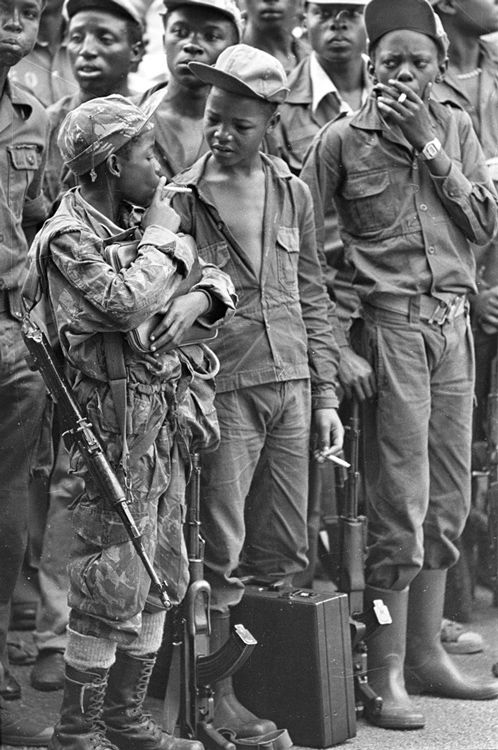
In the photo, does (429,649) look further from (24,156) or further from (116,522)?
(24,156)

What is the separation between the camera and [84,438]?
409cm

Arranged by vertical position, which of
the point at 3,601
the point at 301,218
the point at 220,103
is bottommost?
the point at 3,601

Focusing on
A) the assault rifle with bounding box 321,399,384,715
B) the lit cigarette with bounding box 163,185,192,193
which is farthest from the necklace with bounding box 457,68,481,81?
the lit cigarette with bounding box 163,185,192,193

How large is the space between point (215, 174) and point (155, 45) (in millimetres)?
3733

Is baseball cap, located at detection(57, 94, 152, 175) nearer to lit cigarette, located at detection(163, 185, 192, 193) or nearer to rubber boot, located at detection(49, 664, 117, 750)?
lit cigarette, located at detection(163, 185, 192, 193)

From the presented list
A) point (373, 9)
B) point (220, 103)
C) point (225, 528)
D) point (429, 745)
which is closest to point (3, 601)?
point (225, 528)

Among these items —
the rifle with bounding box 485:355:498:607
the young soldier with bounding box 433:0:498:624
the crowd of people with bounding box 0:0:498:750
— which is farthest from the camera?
the young soldier with bounding box 433:0:498:624

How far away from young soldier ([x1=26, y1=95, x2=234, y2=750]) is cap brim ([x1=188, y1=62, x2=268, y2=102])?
0.59m

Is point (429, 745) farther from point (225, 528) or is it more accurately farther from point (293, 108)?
point (293, 108)

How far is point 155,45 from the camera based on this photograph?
8375mm

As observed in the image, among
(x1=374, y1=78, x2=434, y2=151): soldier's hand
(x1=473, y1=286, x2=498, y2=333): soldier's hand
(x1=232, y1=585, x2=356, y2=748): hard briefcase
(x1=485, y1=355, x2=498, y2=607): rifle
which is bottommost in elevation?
(x1=232, y1=585, x2=356, y2=748): hard briefcase

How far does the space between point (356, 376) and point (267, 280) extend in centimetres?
68

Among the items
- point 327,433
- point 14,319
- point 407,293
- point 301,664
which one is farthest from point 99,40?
point 301,664

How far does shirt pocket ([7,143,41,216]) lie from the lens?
501cm
